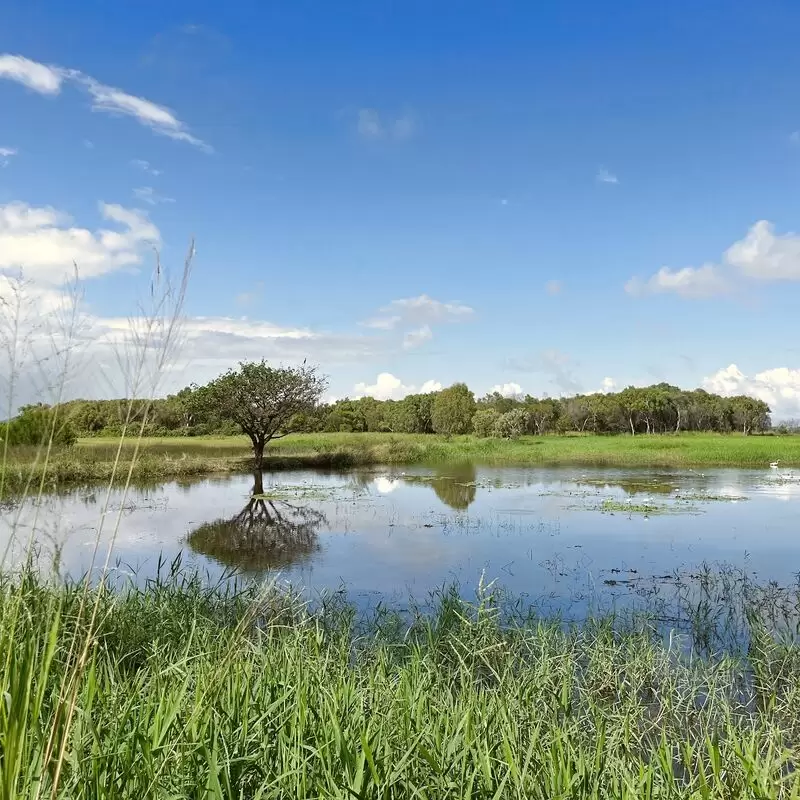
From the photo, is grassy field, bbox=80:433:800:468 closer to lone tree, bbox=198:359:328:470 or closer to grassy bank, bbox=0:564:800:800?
lone tree, bbox=198:359:328:470

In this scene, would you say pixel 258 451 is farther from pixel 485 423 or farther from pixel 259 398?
pixel 485 423

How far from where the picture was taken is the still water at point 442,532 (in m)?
9.34

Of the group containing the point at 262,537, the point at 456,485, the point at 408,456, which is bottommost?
the point at 262,537

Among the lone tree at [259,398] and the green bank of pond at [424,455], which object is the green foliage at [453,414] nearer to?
the green bank of pond at [424,455]

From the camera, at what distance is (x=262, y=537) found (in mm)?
12727

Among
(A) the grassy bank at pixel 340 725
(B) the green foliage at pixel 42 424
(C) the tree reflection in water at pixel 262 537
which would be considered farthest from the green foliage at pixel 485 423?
(B) the green foliage at pixel 42 424

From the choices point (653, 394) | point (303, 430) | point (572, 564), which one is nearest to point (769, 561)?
point (572, 564)

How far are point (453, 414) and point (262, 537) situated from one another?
47.6m

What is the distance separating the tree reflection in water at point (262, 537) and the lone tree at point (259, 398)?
335 inches

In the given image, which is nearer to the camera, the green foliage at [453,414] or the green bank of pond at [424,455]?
the green bank of pond at [424,455]

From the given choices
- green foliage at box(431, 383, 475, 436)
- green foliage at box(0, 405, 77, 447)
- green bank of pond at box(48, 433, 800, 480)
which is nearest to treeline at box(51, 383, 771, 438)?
green foliage at box(431, 383, 475, 436)

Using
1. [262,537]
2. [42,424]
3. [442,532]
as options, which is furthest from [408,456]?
[42,424]

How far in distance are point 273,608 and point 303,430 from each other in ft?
70.7

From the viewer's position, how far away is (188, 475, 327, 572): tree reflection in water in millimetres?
10711
